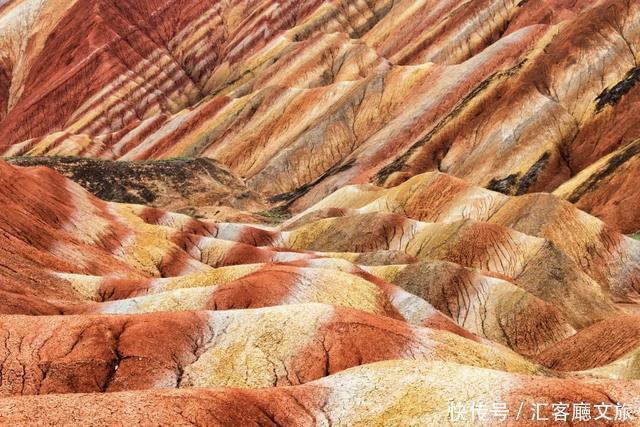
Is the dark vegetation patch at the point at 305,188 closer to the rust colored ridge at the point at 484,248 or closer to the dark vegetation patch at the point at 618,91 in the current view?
the rust colored ridge at the point at 484,248

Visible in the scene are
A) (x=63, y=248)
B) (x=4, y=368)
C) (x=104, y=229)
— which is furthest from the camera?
(x=104, y=229)

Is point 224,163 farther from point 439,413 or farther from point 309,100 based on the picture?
point 439,413

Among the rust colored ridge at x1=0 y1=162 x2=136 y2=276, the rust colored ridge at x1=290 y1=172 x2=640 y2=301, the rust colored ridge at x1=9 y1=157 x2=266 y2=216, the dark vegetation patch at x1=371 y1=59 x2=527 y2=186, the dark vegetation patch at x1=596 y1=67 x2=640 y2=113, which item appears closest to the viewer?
the rust colored ridge at x1=0 y1=162 x2=136 y2=276

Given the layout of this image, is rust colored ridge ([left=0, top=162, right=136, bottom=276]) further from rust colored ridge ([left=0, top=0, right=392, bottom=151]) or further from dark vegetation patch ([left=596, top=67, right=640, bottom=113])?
rust colored ridge ([left=0, top=0, right=392, bottom=151])

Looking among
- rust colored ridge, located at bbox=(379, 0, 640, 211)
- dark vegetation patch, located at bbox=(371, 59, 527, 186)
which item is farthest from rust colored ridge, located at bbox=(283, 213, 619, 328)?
dark vegetation patch, located at bbox=(371, 59, 527, 186)

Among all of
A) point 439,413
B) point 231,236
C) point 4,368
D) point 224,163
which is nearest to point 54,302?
point 4,368

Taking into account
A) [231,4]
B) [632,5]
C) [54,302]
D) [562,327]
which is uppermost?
[231,4]

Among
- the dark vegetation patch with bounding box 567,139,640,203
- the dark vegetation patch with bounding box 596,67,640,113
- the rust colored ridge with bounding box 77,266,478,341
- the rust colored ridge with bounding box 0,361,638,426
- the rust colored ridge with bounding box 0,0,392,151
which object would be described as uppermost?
the rust colored ridge with bounding box 0,0,392,151
